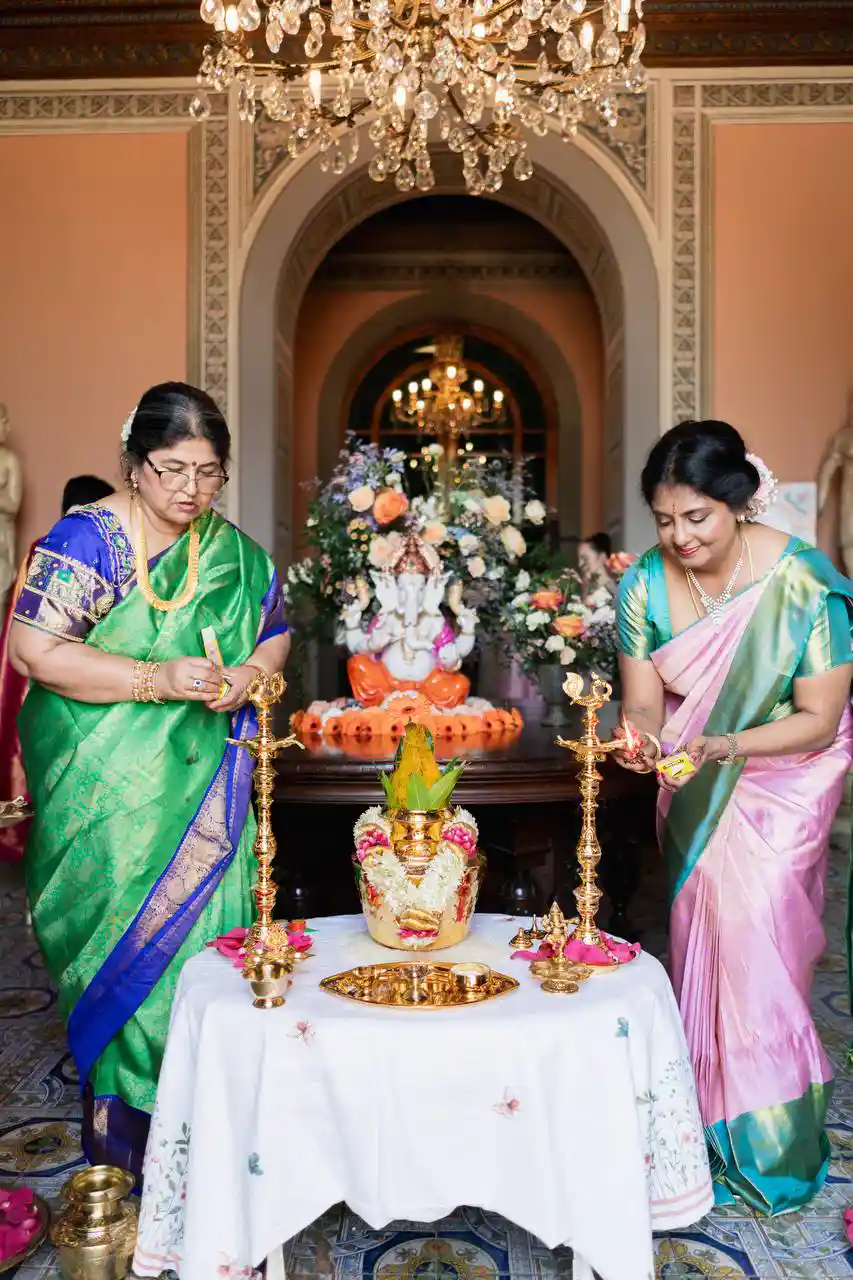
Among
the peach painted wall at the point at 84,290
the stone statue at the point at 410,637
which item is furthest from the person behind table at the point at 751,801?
the peach painted wall at the point at 84,290

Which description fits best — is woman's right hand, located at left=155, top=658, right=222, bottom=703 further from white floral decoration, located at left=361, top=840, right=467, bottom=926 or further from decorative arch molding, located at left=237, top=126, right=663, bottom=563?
decorative arch molding, located at left=237, top=126, right=663, bottom=563

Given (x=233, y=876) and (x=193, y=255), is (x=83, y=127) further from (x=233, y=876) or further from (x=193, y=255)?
(x=233, y=876)

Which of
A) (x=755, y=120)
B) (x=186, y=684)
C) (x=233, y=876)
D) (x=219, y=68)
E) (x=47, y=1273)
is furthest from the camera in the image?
(x=755, y=120)

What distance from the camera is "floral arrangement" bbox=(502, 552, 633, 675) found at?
378 centimetres

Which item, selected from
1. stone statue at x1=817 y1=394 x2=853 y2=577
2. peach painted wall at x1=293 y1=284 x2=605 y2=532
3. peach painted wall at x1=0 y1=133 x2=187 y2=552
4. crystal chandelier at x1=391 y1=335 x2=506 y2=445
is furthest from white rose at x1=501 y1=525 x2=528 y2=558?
crystal chandelier at x1=391 y1=335 x2=506 y2=445

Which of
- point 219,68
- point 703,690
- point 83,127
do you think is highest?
point 83,127

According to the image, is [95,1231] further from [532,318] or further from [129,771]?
[532,318]

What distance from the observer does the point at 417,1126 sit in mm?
1667

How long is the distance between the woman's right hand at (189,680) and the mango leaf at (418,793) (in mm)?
537

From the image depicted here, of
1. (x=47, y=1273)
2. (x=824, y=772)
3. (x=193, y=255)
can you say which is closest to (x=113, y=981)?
(x=47, y=1273)

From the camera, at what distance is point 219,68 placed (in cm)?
405

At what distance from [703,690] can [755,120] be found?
526cm

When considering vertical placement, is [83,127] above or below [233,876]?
above

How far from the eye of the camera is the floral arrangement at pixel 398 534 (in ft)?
12.6
